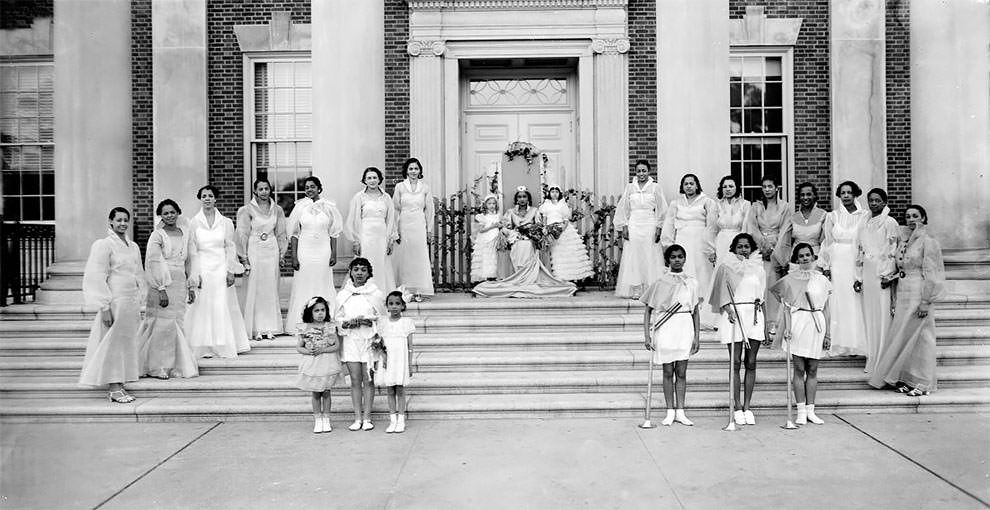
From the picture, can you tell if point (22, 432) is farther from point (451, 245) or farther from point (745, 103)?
point (745, 103)

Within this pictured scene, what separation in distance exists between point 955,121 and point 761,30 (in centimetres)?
352

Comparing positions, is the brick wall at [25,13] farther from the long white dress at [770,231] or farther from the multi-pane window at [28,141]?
the long white dress at [770,231]

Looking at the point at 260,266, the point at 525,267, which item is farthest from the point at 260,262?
the point at 525,267

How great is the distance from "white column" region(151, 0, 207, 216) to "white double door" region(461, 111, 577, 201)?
4.34m

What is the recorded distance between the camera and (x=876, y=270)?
8.95 metres

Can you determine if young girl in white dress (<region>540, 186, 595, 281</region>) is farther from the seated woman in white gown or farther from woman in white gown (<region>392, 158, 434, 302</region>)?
woman in white gown (<region>392, 158, 434, 302</region>)

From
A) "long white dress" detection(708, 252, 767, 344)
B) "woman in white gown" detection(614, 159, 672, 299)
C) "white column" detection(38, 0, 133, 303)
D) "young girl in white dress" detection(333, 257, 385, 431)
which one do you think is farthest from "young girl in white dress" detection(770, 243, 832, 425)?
"white column" detection(38, 0, 133, 303)

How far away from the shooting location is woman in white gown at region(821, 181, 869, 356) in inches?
357

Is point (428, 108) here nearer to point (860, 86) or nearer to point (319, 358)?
point (860, 86)

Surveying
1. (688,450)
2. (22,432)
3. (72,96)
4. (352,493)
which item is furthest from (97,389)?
(688,450)

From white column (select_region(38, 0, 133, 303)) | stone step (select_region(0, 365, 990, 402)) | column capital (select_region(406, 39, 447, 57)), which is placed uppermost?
column capital (select_region(406, 39, 447, 57))

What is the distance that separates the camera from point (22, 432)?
7.60 meters

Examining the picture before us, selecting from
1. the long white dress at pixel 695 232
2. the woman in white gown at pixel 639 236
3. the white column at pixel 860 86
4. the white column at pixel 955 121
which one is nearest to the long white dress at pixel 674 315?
the long white dress at pixel 695 232

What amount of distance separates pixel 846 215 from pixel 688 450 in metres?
4.14
